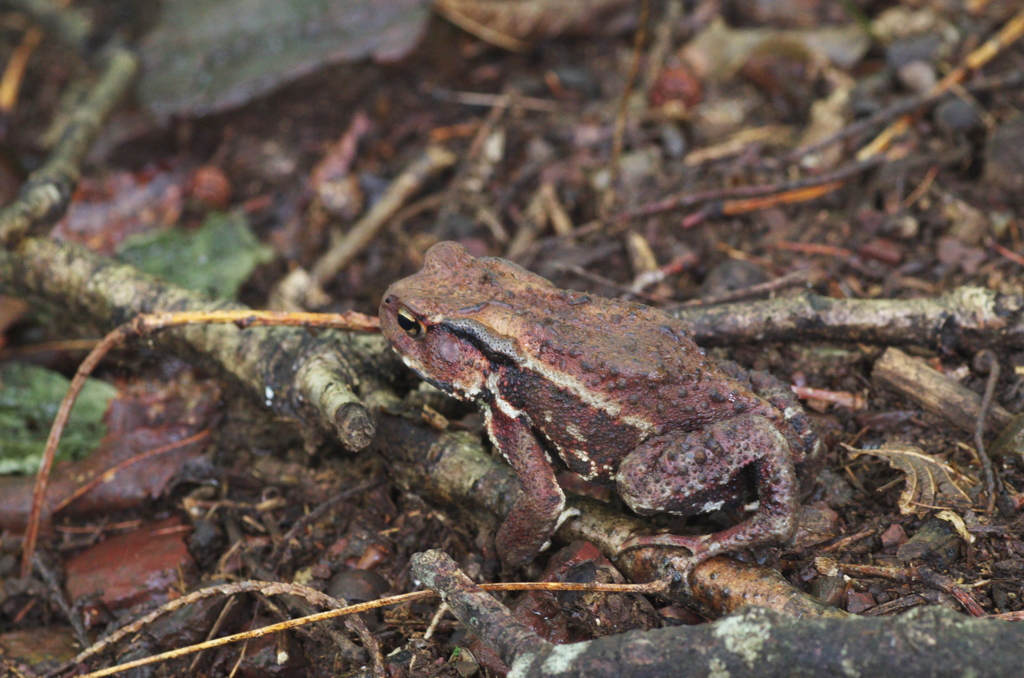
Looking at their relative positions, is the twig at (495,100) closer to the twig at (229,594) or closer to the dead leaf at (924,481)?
the dead leaf at (924,481)

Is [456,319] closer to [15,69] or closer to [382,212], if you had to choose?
[382,212]

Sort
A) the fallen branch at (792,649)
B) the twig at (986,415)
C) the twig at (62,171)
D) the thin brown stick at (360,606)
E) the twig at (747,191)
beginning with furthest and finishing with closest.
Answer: the twig at (747,191)
the twig at (62,171)
the twig at (986,415)
the thin brown stick at (360,606)
the fallen branch at (792,649)

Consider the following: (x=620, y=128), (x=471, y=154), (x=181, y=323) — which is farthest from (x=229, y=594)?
(x=620, y=128)

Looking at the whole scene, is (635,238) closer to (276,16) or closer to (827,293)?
(827,293)

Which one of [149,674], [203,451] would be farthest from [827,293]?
[149,674]

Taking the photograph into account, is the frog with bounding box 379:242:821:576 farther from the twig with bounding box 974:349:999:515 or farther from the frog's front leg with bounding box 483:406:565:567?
the twig with bounding box 974:349:999:515

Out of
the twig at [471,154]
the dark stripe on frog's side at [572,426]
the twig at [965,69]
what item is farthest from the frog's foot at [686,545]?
the twig at [965,69]
